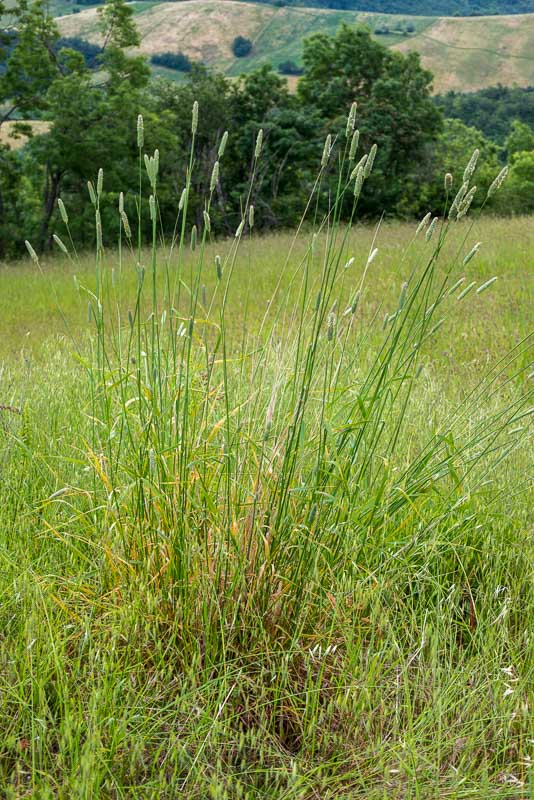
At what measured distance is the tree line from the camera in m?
17.7

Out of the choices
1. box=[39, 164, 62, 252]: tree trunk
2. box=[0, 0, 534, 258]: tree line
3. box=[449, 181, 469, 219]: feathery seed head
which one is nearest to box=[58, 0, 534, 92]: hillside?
box=[0, 0, 534, 258]: tree line

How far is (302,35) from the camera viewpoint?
14250 centimetres

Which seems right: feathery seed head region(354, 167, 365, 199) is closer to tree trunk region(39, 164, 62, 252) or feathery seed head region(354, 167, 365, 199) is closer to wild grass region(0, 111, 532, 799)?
wild grass region(0, 111, 532, 799)

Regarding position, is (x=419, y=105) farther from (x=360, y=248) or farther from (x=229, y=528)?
(x=229, y=528)

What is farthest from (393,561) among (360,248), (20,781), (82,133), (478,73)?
(478,73)

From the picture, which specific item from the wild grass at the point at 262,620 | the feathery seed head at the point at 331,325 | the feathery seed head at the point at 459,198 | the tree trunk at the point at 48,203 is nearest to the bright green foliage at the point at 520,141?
the tree trunk at the point at 48,203

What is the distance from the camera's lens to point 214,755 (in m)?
1.63

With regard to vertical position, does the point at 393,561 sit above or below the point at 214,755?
above

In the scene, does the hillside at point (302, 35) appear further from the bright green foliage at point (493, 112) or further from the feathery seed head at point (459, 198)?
the feathery seed head at point (459, 198)

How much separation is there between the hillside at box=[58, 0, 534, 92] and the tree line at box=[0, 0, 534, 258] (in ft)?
277

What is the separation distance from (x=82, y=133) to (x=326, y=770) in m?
17.9

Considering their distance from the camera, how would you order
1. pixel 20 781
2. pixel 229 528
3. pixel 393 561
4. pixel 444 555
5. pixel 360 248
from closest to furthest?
pixel 20 781 → pixel 229 528 → pixel 393 561 → pixel 444 555 → pixel 360 248

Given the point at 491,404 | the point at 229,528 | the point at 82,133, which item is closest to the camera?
the point at 229,528

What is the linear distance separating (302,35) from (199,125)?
134161 millimetres
